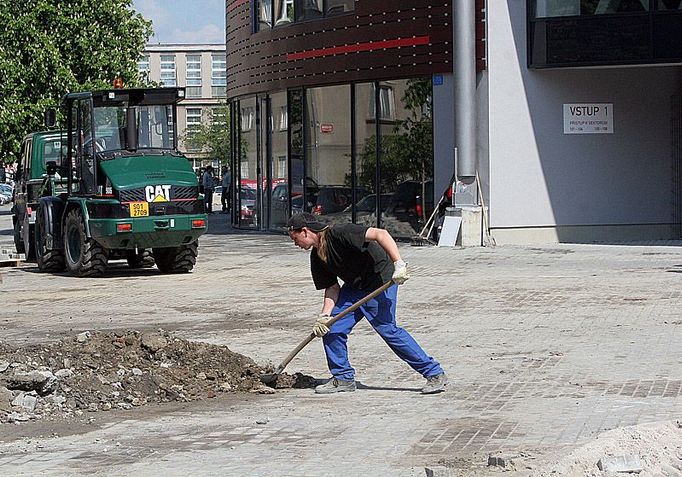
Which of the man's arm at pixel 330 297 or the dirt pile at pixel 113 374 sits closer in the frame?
the dirt pile at pixel 113 374

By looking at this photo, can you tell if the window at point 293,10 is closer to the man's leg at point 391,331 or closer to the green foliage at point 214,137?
the man's leg at point 391,331

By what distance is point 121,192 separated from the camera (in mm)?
19531

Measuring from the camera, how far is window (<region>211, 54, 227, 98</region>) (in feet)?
339

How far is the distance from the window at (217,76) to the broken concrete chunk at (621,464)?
98050 mm

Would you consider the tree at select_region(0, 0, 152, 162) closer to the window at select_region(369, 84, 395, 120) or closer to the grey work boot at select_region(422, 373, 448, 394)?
the window at select_region(369, 84, 395, 120)

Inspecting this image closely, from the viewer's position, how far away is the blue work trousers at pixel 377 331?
31.5 ft

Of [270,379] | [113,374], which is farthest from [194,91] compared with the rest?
[113,374]

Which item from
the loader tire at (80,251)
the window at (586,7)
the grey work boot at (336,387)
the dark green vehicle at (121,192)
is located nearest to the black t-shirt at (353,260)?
the grey work boot at (336,387)

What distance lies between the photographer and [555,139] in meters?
25.2

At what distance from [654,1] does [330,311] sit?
53.2 ft

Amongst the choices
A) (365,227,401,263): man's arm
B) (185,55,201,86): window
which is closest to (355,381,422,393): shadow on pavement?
(365,227,401,263): man's arm

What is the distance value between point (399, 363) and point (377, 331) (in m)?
1.68

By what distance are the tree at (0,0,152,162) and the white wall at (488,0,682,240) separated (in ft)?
84.9

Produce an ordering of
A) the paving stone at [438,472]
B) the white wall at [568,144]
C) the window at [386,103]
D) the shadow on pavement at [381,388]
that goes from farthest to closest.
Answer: the window at [386,103], the white wall at [568,144], the shadow on pavement at [381,388], the paving stone at [438,472]
